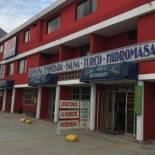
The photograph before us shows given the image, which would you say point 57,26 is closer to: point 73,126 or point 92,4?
point 92,4

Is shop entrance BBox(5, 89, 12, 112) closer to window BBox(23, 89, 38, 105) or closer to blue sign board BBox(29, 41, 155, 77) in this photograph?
window BBox(23, 89, 38, 105)

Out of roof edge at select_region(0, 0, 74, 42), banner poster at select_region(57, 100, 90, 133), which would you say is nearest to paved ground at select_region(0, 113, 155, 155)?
banner poster at select_region(57, 100, 90, 133)

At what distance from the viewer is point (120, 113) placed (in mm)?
17125

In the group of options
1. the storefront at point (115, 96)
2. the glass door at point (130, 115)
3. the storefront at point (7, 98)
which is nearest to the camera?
the storefront at point (115, 96)

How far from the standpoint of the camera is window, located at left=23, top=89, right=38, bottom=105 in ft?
95.8

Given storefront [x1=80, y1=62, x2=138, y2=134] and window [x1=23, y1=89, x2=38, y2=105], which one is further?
window [x1=23, y1=89, x2=38, y2=105]

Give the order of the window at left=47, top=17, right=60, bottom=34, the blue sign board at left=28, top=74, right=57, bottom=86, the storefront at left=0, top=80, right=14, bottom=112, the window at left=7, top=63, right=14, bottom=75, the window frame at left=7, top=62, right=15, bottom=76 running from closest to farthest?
the blue sign board at left=28, top=74, right=57, bottom=86, the window at left=47, top=17, right=60, bottom=34, the window frame at left=7, top=62, right=15, bottom=76, the window at left=7, top=63, right=14, bottom=75, the storefront at left=0, top=80, right=14, bottom=112

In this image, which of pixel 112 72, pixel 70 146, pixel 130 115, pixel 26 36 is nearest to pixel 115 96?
pixel 130 115

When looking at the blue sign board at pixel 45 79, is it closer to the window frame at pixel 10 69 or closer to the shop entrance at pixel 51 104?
the shop entrance at pixel 51 104

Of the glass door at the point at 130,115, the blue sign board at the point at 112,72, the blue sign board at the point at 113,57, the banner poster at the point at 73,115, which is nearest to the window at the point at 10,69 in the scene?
the blue sign board at the point at 113,57

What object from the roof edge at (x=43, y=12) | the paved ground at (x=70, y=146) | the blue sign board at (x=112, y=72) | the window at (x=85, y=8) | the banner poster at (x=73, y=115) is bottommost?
the paved ground at (x=70, y=146)

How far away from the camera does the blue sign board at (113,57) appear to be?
1395 cm

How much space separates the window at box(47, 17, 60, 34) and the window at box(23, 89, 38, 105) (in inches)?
272

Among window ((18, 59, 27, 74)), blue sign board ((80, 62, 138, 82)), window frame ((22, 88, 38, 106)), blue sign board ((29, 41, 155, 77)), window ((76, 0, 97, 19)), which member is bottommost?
window frame ((22, 88, 38, 106))
